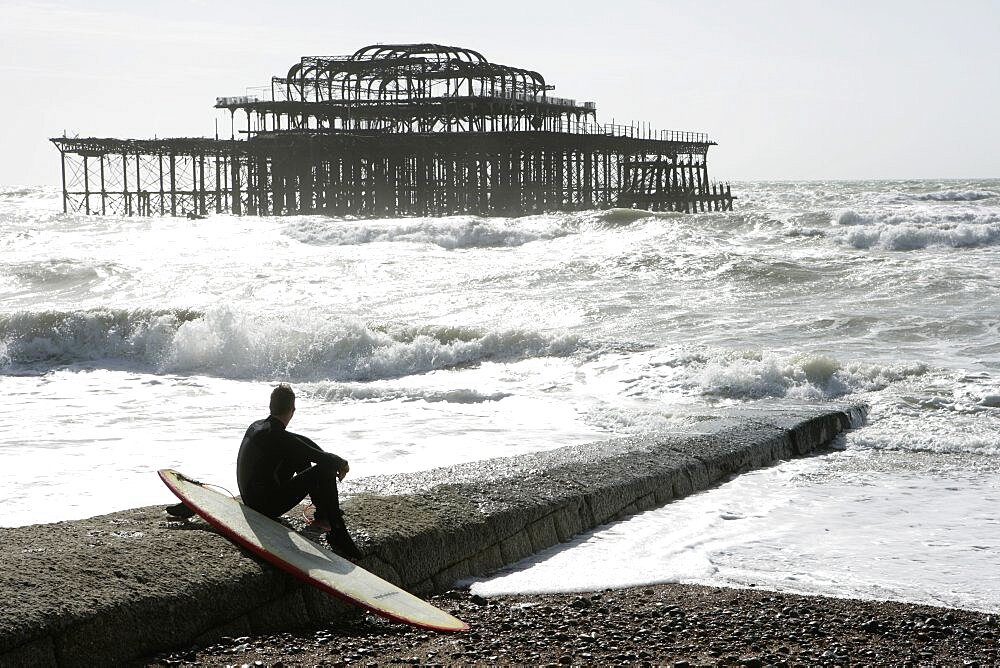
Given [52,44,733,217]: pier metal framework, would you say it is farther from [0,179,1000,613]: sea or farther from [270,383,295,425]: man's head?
[270,383,295,425]: man's head

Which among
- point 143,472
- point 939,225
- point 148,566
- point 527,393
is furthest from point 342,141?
point 148,566

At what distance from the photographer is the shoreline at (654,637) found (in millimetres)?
4566

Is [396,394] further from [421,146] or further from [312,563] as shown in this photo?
[421,146]

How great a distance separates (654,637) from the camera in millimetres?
4836

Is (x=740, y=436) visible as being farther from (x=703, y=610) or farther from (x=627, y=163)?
(x=627, y=163)

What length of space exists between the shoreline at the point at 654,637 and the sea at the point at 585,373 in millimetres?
398

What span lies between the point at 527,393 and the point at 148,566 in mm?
8280

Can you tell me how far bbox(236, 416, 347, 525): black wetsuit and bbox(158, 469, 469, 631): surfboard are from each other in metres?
0.10

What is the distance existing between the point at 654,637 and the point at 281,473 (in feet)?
6.33

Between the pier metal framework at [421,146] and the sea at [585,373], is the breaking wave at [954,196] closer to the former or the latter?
the pier metal framework at [421,146]

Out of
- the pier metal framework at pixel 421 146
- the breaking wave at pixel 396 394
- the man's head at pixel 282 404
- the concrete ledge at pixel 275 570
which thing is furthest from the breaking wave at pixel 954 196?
the man's head at pixel 282 404

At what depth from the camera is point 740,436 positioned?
9.11 meters

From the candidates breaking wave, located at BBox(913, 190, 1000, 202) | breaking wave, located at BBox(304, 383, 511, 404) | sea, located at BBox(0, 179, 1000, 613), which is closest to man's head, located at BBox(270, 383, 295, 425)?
sea, located at BBox(0, 179, 1000, 613)

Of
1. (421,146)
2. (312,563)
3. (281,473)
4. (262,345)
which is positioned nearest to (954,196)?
(421,146)
